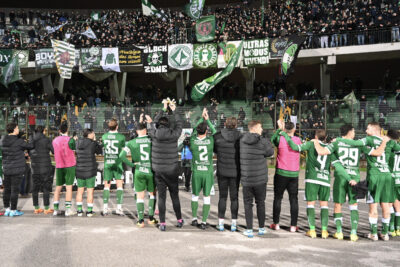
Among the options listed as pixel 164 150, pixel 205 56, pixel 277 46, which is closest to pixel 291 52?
pixel 277 46

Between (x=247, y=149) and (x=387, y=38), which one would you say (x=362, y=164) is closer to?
(x=387, y=38)

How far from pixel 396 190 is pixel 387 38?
58.3 ft

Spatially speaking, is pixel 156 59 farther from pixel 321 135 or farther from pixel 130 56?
pixel 321 135

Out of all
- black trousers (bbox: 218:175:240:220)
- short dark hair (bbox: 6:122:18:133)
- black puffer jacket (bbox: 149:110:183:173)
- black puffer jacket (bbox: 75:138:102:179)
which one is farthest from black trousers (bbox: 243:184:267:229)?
short dark hair (bbox: 6:122:18:133)

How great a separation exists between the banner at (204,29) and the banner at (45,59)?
897 cm

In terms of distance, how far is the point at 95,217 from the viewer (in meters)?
9.04

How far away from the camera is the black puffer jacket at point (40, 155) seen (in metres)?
9.36

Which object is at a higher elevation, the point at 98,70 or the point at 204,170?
the point at 98,70

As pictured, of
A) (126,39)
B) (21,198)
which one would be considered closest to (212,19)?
(126,39)

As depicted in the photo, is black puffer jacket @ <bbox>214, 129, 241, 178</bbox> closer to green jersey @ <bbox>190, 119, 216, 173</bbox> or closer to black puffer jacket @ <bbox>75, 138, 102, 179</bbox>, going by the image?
green jersey @ <bbox>190, 119, 216, 173</bbox>

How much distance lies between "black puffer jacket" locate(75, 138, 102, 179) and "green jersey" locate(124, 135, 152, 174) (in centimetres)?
134

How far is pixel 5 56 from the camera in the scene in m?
26.5

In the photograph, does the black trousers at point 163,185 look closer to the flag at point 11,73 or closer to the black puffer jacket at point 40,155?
the black puffer jacket at point 40,155

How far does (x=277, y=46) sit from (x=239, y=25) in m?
4.56
